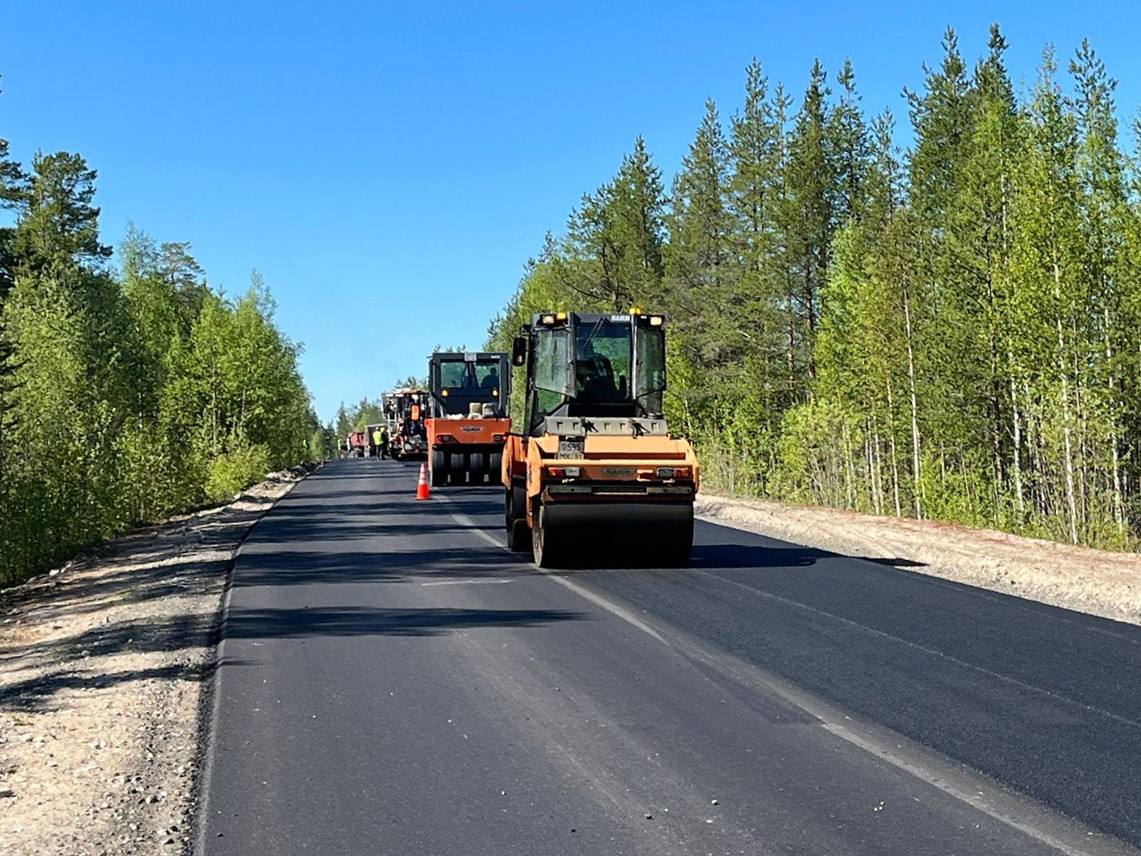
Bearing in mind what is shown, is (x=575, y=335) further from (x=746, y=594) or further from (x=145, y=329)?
(x=145, y=329)

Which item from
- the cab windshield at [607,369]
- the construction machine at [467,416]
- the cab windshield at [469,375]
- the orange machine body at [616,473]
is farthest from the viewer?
the cab windshield at [469,375]

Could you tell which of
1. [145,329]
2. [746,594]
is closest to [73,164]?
[145,329]

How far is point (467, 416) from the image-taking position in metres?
34.2

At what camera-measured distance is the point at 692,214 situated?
5256cm

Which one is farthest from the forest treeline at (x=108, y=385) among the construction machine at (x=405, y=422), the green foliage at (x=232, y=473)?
the construction machine at (x=405, y=422)

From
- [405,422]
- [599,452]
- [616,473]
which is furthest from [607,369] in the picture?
[405,422]

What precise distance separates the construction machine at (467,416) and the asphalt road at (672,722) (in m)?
20.4

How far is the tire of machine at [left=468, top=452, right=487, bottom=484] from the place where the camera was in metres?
34.5

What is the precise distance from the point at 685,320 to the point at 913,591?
118 ft

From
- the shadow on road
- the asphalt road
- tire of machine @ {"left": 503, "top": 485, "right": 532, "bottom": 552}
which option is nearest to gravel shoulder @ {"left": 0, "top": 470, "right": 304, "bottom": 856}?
the asphalt road

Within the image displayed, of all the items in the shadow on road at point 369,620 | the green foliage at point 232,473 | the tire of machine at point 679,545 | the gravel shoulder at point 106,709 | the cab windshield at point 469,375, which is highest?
the cab windshield at point 469,375

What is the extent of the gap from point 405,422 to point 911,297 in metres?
32.9

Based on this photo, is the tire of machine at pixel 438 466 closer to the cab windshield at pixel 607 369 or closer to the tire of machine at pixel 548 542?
the cab windshield at pixel 607 369

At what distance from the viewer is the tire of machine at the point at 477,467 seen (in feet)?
113
